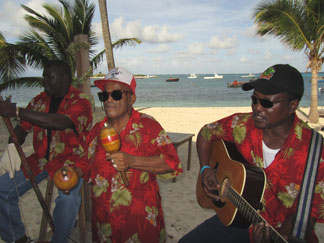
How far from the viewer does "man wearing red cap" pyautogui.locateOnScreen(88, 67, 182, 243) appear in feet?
6.91

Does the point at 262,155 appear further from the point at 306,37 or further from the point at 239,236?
the point at 306,37

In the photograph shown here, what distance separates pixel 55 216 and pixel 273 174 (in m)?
2.16

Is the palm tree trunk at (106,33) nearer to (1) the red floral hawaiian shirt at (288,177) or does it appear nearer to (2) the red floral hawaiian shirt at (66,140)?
(2) the red floral hawaiian shirt at (66,140)

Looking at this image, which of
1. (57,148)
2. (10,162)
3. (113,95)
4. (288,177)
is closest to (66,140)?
(57,148)

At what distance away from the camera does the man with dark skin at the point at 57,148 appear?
103 inches

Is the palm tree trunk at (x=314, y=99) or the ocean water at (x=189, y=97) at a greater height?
the palm tree trunk at (x=314, y=99)

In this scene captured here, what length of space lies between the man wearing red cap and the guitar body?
0.54 metres

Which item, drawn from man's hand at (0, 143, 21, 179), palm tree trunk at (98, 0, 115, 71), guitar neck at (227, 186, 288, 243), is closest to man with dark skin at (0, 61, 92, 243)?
man's hand at (0, 143, 21, 179)

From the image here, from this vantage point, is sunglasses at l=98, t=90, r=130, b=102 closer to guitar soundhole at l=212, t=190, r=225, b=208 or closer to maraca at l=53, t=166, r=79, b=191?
maraca at l=53, t=166, r=79, b=191

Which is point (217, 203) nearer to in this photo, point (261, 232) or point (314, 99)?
point (261, 232)

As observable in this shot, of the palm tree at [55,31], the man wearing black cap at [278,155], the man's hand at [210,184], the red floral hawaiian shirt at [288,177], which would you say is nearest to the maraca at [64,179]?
the man wearing black cap at [278,155]

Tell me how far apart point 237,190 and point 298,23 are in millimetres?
11250

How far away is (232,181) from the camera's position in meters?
2.33

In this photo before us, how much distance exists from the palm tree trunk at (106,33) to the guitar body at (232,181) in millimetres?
5490
